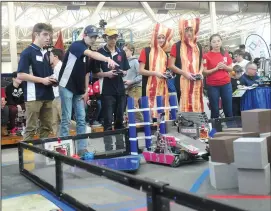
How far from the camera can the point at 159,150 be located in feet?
7.75

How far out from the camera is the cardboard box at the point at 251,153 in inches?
59.8

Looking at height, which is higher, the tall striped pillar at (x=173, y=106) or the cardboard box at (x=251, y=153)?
the tall striped pillar at (x=173, y=106)

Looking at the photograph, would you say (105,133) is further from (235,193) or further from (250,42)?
(250,42)

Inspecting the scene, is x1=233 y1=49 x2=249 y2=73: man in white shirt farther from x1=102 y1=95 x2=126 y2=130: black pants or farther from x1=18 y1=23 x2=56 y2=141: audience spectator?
x1=18 y1=23 x2=56 y2=141: audience spectator

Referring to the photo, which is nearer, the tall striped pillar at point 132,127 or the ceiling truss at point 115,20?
the tall striped pillar at point 132,127

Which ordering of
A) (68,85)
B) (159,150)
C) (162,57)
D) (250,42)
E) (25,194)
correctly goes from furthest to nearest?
(250,42), (162,57), (68,85), (159,150), (25,194)

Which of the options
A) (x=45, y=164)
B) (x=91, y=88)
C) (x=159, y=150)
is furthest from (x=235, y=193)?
(x=91, y=88)

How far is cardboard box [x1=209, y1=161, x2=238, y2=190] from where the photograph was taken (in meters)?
1.71

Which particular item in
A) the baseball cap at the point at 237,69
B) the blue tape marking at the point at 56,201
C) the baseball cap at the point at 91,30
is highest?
Result: the baseball cap at the point at 91,30

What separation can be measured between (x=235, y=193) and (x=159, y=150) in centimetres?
80

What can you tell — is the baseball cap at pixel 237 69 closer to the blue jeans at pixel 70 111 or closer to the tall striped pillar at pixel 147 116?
the tall striped pillar at pixel 147 116

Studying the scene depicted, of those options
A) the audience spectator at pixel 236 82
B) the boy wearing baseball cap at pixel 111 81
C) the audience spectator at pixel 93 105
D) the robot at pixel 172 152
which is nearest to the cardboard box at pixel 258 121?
the robot at pixel 172 152

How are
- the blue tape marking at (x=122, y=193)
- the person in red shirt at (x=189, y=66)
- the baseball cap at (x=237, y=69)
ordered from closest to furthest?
the blue tape marking at (x=122, y=193)
the person in red shirt at (x=189, y=66)
the baseball cap at (x=237, y=69)

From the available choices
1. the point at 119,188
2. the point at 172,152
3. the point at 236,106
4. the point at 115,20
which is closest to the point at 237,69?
the point at 236,106
